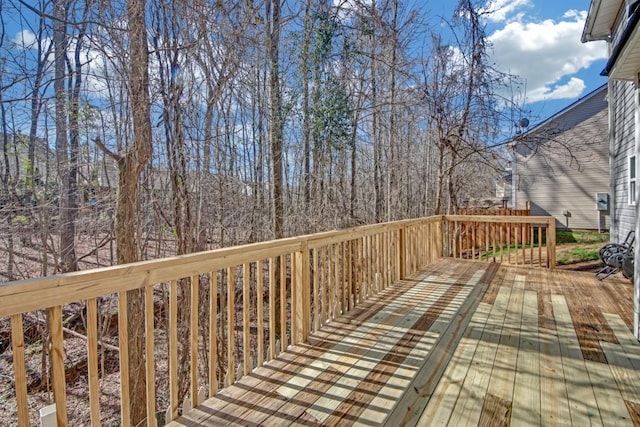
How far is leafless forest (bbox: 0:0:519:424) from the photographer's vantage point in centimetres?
340

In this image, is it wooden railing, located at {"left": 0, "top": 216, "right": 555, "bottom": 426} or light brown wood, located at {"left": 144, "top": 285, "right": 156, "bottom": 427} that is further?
light brown wood, located at {"left": 144, "top": 285, "right": 156, "bottom": 427}

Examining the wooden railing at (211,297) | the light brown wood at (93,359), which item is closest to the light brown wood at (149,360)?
the wooden railing at (211,297)

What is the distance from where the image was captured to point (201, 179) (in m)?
4.30

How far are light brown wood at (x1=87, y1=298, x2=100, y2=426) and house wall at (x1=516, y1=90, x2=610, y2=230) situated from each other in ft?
44.9

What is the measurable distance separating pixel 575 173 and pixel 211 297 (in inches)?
603

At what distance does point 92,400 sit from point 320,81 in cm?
521

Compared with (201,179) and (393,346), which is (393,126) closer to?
(201,179)

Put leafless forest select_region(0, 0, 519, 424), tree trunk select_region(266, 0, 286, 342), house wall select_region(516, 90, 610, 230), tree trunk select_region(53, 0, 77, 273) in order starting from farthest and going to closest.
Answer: house wall select_region(516, 90, 610, 230), tree trunk select_region(266, 0, 286, 342), tree trunk select_region(53, 0, 77, 273), leafless forest select_region(0, 0, 519, 424)

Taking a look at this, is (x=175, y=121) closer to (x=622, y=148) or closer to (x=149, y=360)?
(x=149, y=360)

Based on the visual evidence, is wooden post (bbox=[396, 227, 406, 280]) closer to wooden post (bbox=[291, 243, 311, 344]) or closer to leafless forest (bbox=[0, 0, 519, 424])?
leafless forest (bbox=[0, 0, 519, 424])

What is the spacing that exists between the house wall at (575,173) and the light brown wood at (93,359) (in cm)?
1367

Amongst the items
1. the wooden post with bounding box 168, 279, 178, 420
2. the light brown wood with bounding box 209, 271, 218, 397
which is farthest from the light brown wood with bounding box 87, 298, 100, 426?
the light brown wood with bounding box 209, 271, 218, 397

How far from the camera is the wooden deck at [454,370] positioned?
6.41 ft

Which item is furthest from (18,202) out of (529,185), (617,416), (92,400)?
(529,185)
